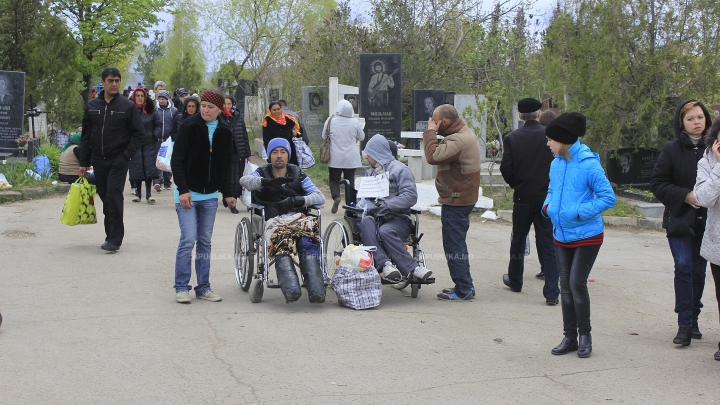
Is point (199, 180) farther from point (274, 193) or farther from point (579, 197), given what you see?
point (579, 197)

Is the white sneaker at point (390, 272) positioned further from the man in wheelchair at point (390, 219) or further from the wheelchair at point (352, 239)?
the wheelchair at point (352, 239)

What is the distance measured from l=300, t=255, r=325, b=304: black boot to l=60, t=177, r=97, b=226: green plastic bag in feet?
11.4

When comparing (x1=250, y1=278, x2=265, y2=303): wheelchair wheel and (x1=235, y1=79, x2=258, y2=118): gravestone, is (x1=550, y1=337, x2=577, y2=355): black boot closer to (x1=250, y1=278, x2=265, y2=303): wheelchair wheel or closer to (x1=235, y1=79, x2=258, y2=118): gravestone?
(x1=250, y1=278, x2=265, y2=303): wheelchair wheel

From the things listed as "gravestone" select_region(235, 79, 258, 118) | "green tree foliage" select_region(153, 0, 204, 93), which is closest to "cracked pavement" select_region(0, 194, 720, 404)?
"gravestone" select_region(235, 79, 258, 118)

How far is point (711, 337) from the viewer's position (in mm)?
6246

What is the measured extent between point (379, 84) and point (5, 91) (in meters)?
7.62

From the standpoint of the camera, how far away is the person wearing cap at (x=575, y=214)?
17.9ft

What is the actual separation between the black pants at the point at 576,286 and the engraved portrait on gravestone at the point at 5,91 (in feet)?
43.0

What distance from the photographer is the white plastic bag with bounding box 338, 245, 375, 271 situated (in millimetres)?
6859

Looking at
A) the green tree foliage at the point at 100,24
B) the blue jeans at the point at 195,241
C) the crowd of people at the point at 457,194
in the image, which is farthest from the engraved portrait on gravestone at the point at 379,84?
the green tree foliage at the point at 100,24

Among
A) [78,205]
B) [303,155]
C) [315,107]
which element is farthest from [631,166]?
[315,107]

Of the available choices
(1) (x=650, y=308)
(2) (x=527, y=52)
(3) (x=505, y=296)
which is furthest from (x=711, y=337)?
(2) (x=527, y=52)

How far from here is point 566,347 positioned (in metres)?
5.65

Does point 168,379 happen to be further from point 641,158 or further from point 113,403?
point 641,158
